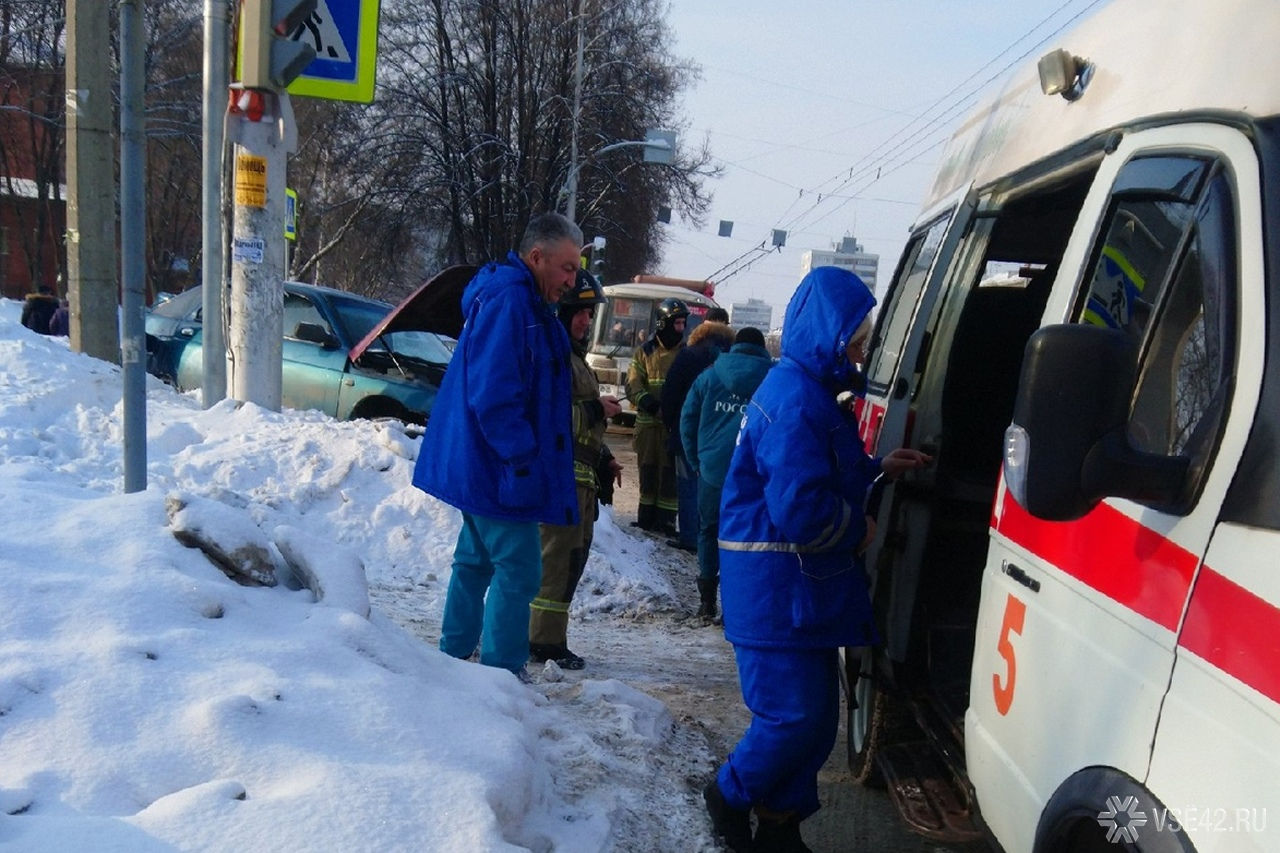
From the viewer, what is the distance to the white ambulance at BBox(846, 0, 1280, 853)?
1662 mm

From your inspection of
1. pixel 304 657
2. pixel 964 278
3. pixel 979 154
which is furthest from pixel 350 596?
pixel 979 154

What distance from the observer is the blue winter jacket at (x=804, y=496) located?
115 inches

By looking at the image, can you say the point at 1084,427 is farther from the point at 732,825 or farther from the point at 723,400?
the point at 723,400

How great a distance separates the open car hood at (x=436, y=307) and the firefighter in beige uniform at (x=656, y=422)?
10.8ft

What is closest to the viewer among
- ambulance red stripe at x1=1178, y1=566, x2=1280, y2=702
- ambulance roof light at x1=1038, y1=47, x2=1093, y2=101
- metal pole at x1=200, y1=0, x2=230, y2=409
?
ambulance red stripe at x1=1178, y1=566, x2=1280, y2=702

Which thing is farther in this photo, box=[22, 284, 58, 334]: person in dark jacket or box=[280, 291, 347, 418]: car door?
box=[22, 284, 58, 334]: person in dark jacket

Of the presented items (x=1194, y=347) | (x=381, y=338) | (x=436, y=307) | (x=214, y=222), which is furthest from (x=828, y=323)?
(x=381, y=338)

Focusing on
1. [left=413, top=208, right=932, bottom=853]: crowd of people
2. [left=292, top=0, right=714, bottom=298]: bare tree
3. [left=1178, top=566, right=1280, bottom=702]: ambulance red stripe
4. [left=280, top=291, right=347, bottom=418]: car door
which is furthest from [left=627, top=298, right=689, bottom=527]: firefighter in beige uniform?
[left=292, top=0, right=714, bottom=298]: bare tree

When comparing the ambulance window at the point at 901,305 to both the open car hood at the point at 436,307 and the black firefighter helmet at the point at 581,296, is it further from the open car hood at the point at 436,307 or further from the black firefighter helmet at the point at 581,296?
the open car hood at the point at 436,307

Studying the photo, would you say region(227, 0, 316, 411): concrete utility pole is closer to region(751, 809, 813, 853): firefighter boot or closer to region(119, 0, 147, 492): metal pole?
region(119, 0, 147, 492): metal pole

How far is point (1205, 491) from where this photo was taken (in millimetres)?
1783

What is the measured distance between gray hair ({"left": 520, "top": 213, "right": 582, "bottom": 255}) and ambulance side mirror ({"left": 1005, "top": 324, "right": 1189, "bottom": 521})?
247 centimetres

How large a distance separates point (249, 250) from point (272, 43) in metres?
1.50

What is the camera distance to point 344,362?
359 inches
